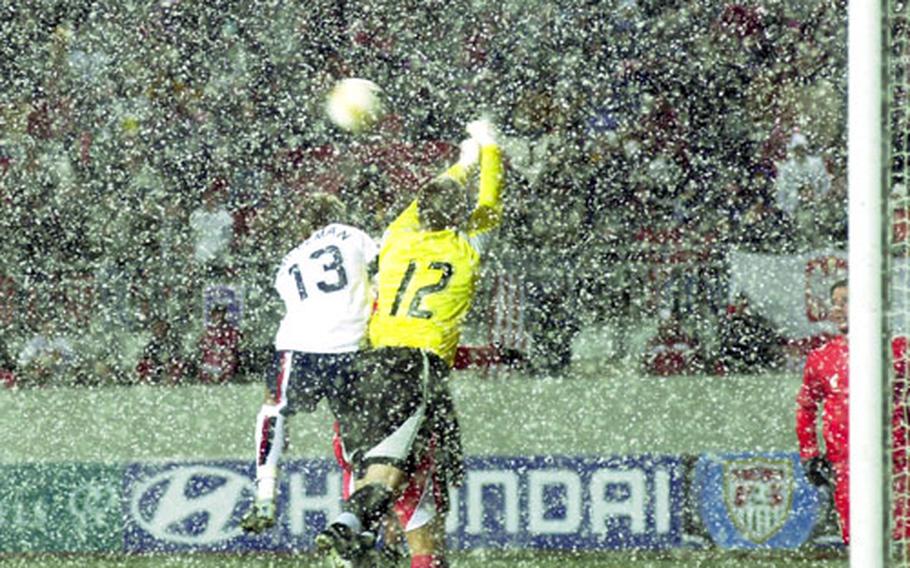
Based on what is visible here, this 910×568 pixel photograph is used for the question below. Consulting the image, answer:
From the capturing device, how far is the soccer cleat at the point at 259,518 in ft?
16.0

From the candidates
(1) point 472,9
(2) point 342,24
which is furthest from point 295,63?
(1) point 472,9

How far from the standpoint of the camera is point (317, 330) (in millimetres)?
5023

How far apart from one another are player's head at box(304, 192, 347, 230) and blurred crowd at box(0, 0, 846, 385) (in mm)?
2168

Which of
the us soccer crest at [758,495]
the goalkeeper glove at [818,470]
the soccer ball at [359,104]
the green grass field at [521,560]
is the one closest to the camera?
the goalkeeper glove at [818,470]

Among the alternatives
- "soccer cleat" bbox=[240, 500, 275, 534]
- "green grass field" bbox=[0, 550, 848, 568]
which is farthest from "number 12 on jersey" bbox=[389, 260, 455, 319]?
"green grass field" bbox=[0, 550, 848, 568]

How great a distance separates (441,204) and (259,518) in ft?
3.46

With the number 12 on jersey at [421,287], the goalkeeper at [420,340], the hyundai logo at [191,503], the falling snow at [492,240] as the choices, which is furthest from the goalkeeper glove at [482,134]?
the hyundai logo at [191,503]

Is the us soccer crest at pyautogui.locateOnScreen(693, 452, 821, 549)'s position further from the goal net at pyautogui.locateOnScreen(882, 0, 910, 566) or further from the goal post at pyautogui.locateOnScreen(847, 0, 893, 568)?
the goal post at pyautogui.locateOnScreen(847, 0, 893, 568)

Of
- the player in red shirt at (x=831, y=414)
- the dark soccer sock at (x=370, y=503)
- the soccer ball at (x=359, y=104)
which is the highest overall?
the soccer ball at (x=359, y=104)

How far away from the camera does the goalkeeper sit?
4691 millimetres

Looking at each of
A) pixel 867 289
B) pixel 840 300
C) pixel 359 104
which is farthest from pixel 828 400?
pixel 359 104

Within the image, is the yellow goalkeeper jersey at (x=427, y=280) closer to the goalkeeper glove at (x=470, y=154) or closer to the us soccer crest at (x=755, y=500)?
the goalkeeper glove at (x=470, y=154)

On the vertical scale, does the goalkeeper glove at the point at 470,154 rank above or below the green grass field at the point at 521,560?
above

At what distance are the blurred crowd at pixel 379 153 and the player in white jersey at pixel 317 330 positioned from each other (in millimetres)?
2190
